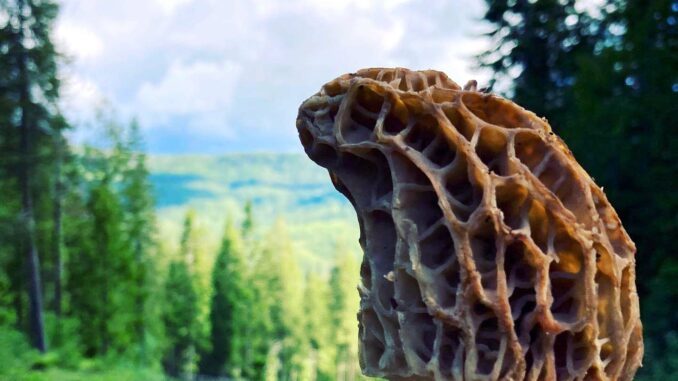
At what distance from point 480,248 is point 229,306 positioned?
33.3 m

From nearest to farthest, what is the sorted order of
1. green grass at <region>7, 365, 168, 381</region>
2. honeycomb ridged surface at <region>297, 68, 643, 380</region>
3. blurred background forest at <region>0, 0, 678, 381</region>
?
honeycomb ridged surface at <region>297, 68, 643, 380</region> → blurred background forest at <region>0, 0, 678, 381</region> → green grass at <region>7, 365, 168, 381</region>

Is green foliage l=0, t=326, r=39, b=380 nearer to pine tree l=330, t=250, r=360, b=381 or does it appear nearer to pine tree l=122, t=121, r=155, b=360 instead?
pine tree l=122, t=121, r=155, b=360

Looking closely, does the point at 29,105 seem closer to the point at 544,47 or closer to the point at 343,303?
the point at 544,47

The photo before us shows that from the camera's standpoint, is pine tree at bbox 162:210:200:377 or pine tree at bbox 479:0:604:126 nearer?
pine tree at bbox 479:0:604:126

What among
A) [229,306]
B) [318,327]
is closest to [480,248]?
[229,306]

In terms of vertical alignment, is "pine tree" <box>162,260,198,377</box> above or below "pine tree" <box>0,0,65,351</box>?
below

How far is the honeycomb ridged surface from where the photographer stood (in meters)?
3.04

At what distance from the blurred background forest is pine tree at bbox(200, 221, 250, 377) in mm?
96

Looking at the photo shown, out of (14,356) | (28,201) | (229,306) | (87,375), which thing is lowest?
(87,375)

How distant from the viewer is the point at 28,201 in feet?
63.8

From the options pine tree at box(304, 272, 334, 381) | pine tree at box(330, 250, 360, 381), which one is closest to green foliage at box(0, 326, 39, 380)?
pine tree at box(330, 250, 360, 381)

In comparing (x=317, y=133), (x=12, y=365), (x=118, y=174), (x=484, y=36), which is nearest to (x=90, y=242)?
(x=118, y=174)

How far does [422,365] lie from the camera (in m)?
3.11

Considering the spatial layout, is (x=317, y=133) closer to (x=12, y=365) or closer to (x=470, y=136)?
(x=470, y=136)
